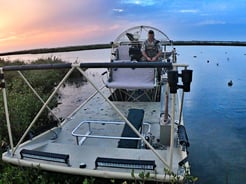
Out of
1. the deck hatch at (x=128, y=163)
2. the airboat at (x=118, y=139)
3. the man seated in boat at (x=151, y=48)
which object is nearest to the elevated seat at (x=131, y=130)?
the airboat at (x=118, y=139)

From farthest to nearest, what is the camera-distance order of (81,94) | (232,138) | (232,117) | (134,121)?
(81,94)
(232,117)
(232,138)
(134,121)

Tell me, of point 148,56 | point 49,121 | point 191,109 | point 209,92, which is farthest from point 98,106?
point 209,92

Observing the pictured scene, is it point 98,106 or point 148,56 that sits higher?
point 148,56

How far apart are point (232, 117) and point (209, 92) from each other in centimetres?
327

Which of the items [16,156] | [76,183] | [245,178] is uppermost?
[16,156]

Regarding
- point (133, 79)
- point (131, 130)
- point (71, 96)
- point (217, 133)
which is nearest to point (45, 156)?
point (131, 130)

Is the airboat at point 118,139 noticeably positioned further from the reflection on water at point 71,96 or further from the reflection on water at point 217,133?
the reflection on water at point 71,96

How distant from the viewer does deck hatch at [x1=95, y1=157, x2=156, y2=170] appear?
3.08m

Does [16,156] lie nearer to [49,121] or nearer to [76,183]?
[76,183]

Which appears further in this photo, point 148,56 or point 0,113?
point 148,56

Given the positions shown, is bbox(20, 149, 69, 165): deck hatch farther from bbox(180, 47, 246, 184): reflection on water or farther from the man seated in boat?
the man seated in boat

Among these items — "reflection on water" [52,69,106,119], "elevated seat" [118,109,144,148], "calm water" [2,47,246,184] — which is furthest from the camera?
"reflection on water" [52,69,106,119]

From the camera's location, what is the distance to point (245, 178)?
175 inches

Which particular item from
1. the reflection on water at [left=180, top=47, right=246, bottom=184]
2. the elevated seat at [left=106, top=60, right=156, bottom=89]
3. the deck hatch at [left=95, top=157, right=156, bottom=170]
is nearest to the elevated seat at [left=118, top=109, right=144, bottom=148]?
the deck hatch at [left=95, top=157, right=156, bottom=170]
